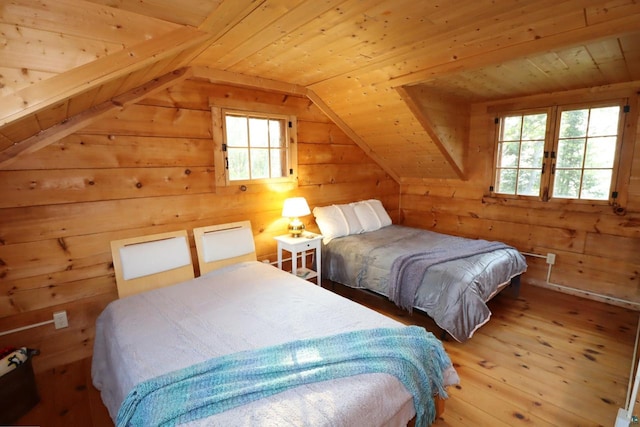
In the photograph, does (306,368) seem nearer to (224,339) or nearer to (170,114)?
(224,339)

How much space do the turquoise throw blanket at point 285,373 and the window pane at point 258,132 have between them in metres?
2.12

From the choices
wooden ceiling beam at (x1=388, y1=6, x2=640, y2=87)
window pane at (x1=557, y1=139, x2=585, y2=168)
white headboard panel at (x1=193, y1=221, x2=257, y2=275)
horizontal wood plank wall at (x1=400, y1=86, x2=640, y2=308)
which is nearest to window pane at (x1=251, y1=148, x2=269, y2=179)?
white headboard panel at (x1=193, y1=221, x2=257, y2=275)

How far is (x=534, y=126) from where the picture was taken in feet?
11.1

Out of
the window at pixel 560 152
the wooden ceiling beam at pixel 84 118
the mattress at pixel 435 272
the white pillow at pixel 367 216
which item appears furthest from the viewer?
the white pillow at pixel 367 216

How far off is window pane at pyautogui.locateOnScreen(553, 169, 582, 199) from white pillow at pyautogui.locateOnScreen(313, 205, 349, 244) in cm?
221

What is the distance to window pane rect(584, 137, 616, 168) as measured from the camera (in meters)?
2.96

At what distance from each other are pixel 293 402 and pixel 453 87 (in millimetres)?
3011

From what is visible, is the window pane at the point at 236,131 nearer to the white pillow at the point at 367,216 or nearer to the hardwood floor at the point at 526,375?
the white pillow at the point at 367,216

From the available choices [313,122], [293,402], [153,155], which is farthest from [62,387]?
[313,122]

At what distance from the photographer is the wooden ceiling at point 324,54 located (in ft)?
3.84

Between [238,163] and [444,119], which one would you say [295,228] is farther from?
[444,119]

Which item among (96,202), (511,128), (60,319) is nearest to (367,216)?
(511,128)

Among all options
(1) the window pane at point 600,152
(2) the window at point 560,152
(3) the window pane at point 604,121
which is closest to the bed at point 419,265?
(2) the window at point 560,152

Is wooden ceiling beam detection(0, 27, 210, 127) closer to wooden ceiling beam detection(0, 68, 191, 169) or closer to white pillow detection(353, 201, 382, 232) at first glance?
wooden ceiling beam detection(0, 68, 191, 169)
